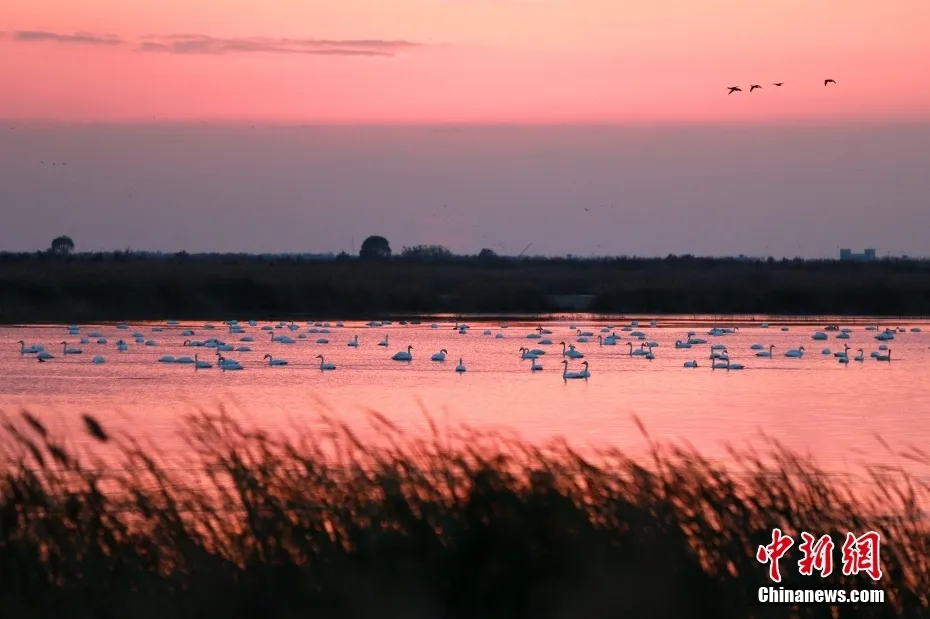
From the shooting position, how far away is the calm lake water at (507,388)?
62.7 feet

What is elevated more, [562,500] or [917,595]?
[562,500]

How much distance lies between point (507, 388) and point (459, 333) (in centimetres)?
1709

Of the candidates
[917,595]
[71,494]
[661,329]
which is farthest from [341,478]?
[661,329]

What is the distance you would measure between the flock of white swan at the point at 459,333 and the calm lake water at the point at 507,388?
0.22 m

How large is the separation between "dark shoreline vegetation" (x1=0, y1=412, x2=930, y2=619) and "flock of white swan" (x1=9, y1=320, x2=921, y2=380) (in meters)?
19.6

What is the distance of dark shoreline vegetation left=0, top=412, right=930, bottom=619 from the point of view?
23.7 feet

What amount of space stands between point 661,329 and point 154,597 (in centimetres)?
4147

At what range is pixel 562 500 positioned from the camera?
316 inches

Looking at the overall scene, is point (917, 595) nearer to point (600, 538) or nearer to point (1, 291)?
point (600, 538)

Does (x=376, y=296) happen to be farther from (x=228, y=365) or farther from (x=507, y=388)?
(x=507, y=388)

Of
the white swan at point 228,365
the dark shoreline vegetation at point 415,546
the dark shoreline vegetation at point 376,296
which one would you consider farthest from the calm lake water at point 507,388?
the dark shoreline vegetation at point 376,296

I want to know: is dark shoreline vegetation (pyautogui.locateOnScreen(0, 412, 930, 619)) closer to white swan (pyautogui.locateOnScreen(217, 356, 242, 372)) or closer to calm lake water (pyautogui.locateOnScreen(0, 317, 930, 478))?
calm lake water (pyautogui.locateOnScreen(0, 317, 930, 478))

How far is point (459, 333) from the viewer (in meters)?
43.4

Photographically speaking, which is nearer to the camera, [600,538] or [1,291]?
[600,538]
